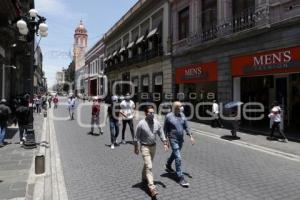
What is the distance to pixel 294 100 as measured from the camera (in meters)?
21.0

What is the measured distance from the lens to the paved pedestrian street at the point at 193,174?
289 inches

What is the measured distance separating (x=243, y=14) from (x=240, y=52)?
6.66 feet

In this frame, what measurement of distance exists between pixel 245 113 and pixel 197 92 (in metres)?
7.07

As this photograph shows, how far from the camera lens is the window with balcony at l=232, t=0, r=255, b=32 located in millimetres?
19795

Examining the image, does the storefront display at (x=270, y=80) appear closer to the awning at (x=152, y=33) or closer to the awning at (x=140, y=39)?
the awning at (x=152, y=33)

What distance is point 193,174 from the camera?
353 inches

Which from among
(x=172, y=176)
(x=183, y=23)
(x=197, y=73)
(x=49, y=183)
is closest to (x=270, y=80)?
(x=197, y=73)

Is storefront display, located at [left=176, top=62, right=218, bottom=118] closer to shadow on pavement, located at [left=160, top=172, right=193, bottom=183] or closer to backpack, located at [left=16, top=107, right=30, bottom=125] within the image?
backpack, located at [left=16, top=107, right=30, bottom=125]

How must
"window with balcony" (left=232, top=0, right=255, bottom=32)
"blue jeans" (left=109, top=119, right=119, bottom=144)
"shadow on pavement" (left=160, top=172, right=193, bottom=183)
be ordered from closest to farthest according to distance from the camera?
1. "shadow on pavement" (left=160, top=172, right=193, bottom=183)
2. "blue jeans" (left=109, top=119, right=119, bottom=144)
3. "window with balcony" (left=232, top=0, right=255, bottom=32)

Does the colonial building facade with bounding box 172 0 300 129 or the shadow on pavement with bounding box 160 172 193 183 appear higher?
the colonial building facade with bounding box 172 0 300 129

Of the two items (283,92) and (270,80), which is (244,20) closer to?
(270,80)

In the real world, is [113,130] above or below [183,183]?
above

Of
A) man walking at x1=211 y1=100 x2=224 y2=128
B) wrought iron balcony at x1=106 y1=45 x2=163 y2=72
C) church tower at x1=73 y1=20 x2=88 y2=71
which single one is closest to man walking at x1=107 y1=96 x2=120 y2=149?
man walking at x1=211 y1=100 x2=224 y2=128

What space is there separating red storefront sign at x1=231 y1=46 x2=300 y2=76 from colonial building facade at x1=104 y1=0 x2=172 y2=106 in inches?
439
